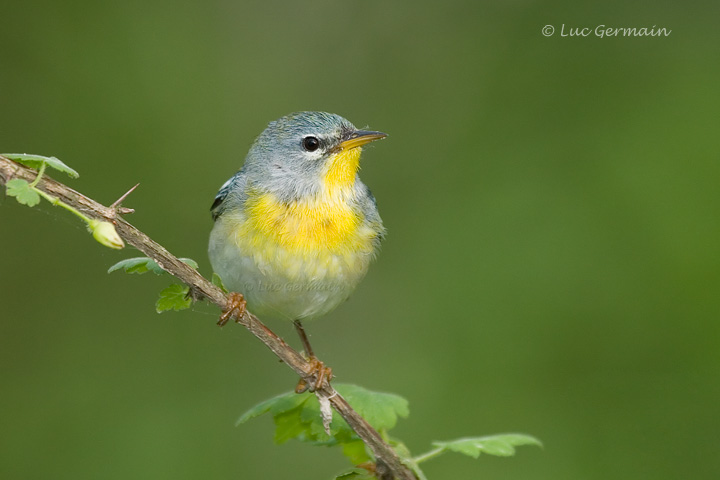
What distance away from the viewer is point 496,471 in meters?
5.69

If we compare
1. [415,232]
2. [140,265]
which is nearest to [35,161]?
[140,265]

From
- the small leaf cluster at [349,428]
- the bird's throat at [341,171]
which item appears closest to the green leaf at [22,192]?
the small leaf cluster at [349,428]

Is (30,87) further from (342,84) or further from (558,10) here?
(558,10)

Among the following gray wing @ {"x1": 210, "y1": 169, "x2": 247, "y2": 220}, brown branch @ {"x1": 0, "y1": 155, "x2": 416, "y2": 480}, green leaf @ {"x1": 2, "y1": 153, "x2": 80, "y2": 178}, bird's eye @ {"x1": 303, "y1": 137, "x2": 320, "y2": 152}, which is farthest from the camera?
bird's eye @ {"x1": 303, "y1": 137, "x2": 320, "y2": 152}

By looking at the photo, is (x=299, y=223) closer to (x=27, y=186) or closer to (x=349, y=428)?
(x=349, y=428)

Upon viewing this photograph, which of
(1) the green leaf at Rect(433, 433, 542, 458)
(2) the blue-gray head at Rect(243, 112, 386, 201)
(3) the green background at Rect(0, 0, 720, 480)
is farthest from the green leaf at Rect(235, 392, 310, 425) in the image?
(3) the green background at Rect(0, 0, 720, 480)

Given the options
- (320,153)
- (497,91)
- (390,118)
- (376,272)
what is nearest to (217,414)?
(376,272)

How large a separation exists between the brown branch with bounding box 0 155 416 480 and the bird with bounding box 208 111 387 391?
2.65 feet

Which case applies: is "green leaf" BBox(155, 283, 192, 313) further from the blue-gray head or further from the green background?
the green background

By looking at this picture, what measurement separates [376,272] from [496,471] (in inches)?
86.0

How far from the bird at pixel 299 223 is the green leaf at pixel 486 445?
3.45ft

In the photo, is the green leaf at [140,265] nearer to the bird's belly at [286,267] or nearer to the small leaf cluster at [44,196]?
the small leaf cluster at [44,196]

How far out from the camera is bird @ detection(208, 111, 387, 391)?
3.95 metres

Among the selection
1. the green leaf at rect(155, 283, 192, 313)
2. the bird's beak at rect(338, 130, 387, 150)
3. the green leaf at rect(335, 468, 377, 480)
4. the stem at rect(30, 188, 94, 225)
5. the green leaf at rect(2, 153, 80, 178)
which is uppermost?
the bird's beak at rect(338, 130, 387, 150)
